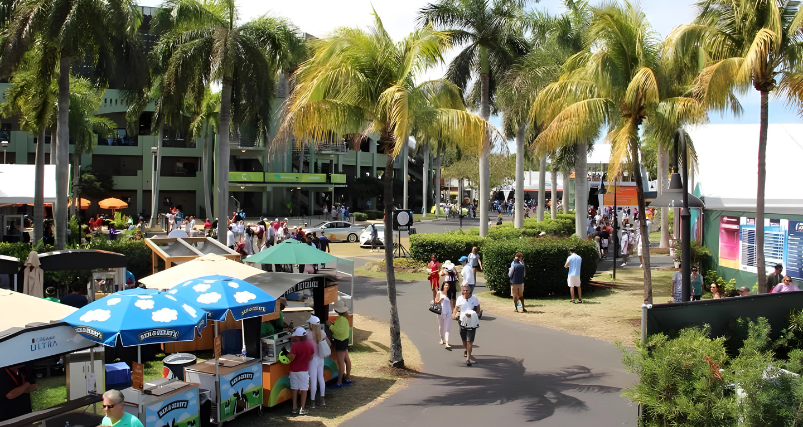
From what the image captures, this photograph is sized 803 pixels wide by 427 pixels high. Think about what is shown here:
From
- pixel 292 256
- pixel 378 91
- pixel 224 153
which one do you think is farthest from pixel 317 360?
pixel 224 153

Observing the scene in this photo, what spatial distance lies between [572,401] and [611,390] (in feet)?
2.94

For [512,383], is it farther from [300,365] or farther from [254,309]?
[254,309]

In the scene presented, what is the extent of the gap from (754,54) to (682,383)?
808 centimetres

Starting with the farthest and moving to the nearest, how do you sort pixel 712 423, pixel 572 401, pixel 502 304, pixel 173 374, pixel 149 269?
pixel 149 269
pixel 502 304
pixel 572 401
pixel 173 374
pixel 712 423

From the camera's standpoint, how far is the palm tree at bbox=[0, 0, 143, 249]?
16234 millimetres

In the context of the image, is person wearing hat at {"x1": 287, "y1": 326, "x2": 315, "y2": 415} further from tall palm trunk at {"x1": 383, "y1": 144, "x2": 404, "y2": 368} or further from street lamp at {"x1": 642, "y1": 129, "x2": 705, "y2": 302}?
street lamp at {"x1": 642, "y1": 129, "x2": 705, "y2": 302}

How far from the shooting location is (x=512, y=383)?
400 inches

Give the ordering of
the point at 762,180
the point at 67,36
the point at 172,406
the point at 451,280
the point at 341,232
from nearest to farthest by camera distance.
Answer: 1. the point at 172,406
2. the point at 762,180
3. the point at 451,280
4. the point at 67,36
5. the point at 341,232

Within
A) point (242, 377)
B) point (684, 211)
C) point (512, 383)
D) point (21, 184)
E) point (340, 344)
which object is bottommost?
point (512, 383)

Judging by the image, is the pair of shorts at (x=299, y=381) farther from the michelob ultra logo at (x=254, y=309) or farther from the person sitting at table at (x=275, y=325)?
the person sitting at table at (x=275, y=325)

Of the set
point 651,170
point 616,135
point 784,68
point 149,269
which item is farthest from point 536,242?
point 651,170

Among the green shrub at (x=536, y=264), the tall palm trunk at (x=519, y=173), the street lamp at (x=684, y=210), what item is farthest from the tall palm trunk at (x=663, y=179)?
the street lamp at (x=684, y=210)

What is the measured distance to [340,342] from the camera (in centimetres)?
994

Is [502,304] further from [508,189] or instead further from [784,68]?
[508,189]
